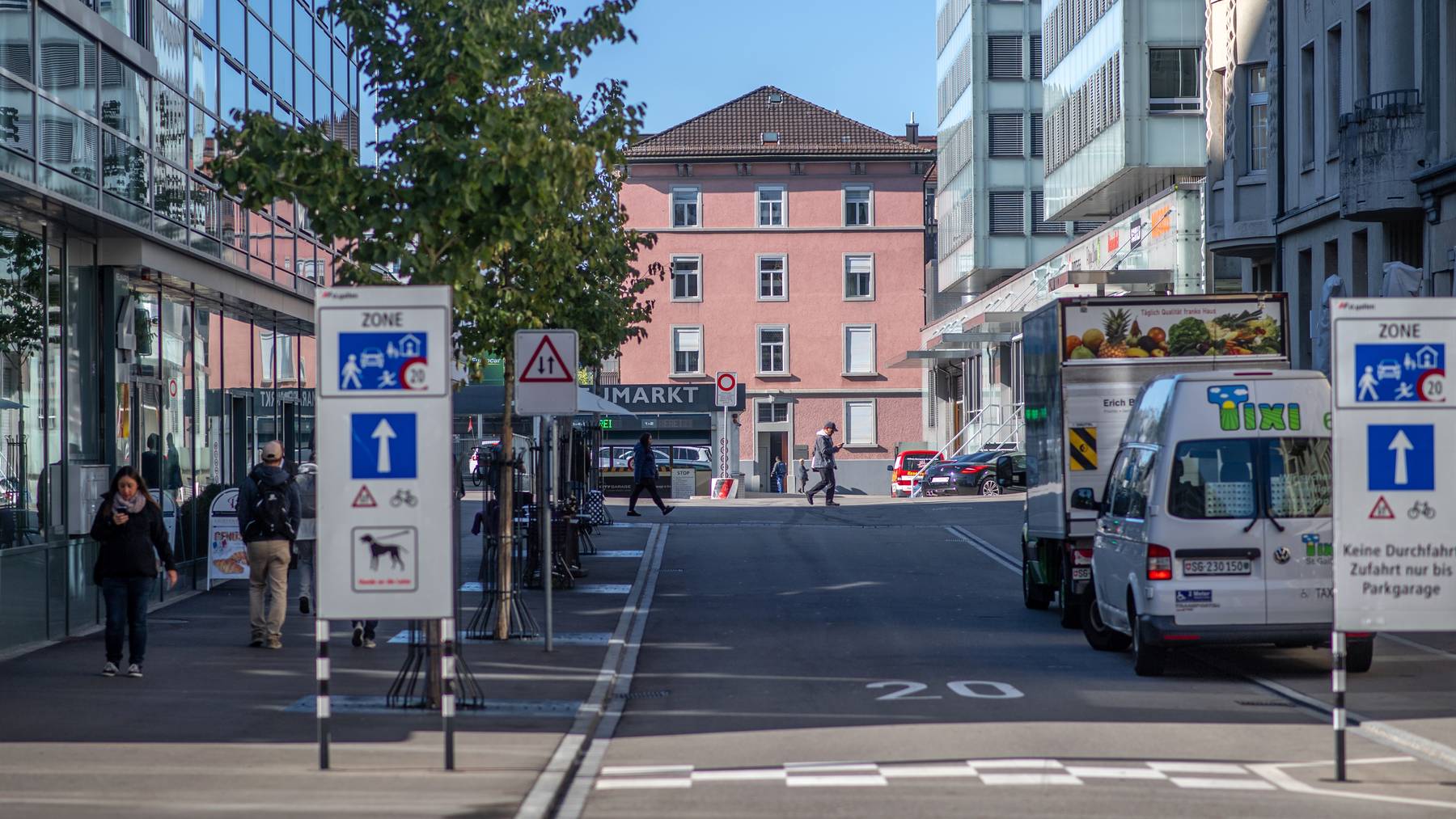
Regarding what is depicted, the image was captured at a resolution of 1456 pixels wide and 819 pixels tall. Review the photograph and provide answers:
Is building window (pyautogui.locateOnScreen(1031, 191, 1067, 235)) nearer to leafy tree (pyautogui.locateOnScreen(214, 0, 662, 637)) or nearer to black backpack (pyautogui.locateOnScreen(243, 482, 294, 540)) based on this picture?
leafy tree (pyautogui.locateOnScreen(214, 0, 662, 637))

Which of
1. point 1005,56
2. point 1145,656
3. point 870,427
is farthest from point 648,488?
point 870,427

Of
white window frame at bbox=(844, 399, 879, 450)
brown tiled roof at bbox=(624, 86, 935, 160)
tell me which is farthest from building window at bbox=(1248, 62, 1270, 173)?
white window frame at bbox=(844, 399, 879, 450)

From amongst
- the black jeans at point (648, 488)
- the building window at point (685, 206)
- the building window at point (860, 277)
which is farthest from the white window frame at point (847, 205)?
the black jeans at point (648, 488)

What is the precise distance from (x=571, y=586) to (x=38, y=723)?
1145 centimetres

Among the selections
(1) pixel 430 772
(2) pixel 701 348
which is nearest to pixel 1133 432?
(1) pixel 430 772

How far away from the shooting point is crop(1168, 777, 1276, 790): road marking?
9234mm

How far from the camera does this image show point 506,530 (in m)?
15.9

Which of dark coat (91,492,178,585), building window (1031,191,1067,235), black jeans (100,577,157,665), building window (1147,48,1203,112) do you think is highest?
building window (1147,48,1203,112)

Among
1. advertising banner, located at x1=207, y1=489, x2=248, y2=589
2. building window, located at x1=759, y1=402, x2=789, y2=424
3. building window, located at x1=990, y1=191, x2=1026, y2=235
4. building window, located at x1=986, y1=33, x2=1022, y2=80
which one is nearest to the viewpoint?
advertising banner, located at x1=207, y1=489, x2=248, y2=589

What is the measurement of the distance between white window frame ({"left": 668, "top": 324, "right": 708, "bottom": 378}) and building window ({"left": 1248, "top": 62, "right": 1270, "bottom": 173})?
45.0m

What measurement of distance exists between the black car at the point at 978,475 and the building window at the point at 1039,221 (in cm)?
1244

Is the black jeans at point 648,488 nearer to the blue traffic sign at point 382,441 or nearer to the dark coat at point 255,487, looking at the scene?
the dark coat at point 255,487

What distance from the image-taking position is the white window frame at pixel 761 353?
3059 inches

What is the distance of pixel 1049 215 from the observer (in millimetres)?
51750
